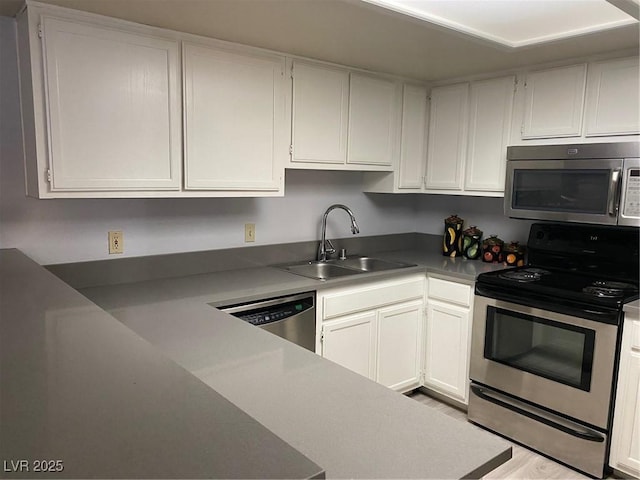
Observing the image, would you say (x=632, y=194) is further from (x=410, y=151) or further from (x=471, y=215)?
(x=410, y=151)

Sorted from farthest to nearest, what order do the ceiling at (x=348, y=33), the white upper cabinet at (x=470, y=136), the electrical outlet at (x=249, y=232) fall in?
the white upper cabinet at (x=470, y=136) → the electrical outlet at (x=249, y=232) → the ceiling at (x=348, y=33)

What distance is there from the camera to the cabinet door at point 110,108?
1855 millimetres

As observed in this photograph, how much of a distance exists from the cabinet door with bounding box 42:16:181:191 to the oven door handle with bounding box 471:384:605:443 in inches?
82.2

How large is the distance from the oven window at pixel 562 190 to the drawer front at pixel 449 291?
23.1 inches

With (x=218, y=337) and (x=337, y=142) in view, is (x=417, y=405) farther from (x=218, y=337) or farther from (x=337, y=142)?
(x=337, y=142)

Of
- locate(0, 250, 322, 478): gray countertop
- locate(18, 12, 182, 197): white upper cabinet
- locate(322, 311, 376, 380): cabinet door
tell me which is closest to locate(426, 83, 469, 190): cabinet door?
locate(322, 311, 376, 380): cabinet door

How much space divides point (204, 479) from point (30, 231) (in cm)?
193

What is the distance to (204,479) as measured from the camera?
0.61 meters

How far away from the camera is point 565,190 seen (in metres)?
2.58

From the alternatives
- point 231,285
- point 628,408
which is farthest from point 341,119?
point 628,408

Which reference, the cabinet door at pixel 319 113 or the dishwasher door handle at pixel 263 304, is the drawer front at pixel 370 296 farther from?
the cabinet door at pixel 319 113

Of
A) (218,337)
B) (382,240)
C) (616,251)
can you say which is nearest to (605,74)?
(616,251)

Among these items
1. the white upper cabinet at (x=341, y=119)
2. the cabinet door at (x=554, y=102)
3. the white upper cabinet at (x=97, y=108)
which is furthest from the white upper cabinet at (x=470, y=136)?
the white upper cabinet at (x=97, y=108)

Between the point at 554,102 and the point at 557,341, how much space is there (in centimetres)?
133
